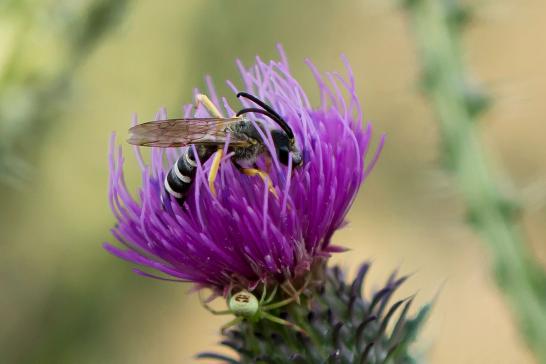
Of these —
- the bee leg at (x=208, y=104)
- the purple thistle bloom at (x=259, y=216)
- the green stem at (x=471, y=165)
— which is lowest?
the purple thistle bloom at (x=259, y=216)

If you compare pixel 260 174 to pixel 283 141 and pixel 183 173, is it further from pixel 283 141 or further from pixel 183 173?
pixel 183 173

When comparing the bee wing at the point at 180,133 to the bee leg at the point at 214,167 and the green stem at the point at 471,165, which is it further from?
the green stem at the point at 471,165

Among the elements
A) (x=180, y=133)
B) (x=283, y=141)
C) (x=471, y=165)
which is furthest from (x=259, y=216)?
(x=471, y=165)

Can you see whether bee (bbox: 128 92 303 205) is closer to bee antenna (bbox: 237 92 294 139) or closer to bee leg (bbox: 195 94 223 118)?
bee antenna (bbox: 237 92 294 139)

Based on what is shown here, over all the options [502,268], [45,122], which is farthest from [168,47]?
[502,268]

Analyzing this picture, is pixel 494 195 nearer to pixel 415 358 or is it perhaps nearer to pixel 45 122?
pixel 415 358

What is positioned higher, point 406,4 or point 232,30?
point 232,30

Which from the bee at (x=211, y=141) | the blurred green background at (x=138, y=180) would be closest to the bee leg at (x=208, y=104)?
the bee at (x=211, y=141)
